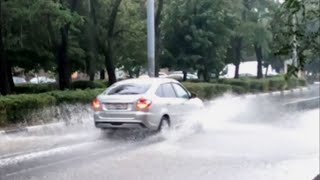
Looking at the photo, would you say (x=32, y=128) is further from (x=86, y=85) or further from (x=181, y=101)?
(x=86, y=85)

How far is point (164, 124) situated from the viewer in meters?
14.3

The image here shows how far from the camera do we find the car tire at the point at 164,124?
46.5ft

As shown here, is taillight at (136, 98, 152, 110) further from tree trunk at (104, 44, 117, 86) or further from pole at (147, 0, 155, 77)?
tree trunk at (104, 44, 117, 86)

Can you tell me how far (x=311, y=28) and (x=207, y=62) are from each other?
29.0m

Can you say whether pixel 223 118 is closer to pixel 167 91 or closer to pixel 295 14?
pixel 167 91

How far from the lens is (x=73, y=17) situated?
1944cm

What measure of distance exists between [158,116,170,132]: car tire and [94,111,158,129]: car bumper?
27cm

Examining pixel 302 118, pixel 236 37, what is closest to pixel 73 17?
pixel 302 118

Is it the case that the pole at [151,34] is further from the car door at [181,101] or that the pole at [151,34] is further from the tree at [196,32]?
the tree at [196,32]

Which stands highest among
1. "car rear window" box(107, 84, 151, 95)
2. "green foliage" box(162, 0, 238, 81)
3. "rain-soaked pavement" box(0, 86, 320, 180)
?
"green foliage" box(162, 0, 238, 81)

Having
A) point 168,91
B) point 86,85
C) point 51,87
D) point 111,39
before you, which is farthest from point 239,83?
point 168,91

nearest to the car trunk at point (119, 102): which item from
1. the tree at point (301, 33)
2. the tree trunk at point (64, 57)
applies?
the tree trunk at point (64, 57)

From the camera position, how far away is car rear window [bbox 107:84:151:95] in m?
14.2

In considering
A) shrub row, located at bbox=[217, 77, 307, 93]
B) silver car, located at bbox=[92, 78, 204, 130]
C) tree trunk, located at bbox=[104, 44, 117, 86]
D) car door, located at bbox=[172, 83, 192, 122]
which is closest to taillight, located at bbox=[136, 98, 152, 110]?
silver car, located at bbox=[92, 78, 204, 130]
